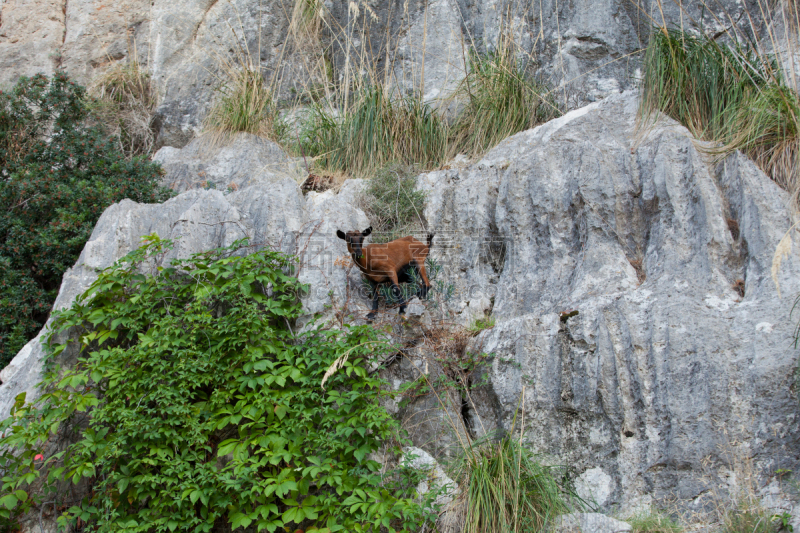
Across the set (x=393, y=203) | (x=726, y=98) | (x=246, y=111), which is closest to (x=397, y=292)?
(x=393, y=203)

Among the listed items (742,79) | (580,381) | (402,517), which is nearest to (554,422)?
(580,381)

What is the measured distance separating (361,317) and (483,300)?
101 cm

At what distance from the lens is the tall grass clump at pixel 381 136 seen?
6312mm

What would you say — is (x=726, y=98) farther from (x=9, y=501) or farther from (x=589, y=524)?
(x=9, y=501)

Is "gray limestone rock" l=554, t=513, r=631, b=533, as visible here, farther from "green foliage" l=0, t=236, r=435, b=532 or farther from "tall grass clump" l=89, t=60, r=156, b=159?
"tall grass clump" l=89, t=60, r=156, b=159

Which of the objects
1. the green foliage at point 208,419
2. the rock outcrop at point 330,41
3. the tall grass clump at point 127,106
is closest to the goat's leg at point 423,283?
the green foliage at point 208,419

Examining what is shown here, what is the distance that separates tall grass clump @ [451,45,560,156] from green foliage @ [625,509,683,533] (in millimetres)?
3757

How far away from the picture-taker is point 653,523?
3.36m

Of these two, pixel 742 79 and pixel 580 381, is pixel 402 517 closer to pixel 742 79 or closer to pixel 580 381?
pixel 580 381

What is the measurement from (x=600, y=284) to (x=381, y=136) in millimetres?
3125

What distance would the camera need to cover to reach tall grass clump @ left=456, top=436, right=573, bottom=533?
347cm

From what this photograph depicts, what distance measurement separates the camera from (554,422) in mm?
3922

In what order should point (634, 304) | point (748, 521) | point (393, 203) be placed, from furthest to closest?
point (393, 203), point (634, 304), point (748, 521)

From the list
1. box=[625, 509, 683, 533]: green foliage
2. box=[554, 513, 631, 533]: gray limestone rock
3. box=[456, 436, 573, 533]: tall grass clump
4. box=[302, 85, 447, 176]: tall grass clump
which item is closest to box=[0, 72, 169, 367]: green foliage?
box=[302, 85, 447, 176]: tall grass clump
